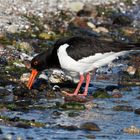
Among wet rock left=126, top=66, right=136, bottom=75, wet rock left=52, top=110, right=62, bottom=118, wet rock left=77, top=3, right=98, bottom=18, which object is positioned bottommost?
wet rock left=52, top=110, right=62, bottom=118

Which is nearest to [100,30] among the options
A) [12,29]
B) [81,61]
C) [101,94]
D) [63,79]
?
[12,29]

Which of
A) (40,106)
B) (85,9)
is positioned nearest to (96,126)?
(40,106)

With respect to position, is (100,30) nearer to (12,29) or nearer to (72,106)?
(12,29)

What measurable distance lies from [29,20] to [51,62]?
21.8 ft

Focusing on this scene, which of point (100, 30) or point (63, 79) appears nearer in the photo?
point (63, 79)

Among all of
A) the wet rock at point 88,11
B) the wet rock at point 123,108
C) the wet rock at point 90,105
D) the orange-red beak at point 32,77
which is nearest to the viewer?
the wet rock at point 123,108

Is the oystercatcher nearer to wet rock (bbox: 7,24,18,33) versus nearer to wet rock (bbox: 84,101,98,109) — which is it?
wet rock (bbox: 84,101,98,109)

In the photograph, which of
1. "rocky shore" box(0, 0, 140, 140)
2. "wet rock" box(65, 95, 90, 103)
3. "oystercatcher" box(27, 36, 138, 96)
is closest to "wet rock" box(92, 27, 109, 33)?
"rocky shore" box(0, 0, 140, 140)

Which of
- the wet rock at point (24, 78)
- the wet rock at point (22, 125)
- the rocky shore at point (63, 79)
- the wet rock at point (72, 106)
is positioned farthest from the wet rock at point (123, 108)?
the wet rock at point (24, 78)

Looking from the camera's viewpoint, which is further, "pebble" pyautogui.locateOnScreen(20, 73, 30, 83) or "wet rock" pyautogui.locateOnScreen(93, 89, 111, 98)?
"pebble" pyautogui.locateOnScreen(20, 73, 30, 83)

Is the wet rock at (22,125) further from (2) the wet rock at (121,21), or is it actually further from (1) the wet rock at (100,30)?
(2) the wet rock at (121,21)

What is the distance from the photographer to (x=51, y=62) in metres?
15.8

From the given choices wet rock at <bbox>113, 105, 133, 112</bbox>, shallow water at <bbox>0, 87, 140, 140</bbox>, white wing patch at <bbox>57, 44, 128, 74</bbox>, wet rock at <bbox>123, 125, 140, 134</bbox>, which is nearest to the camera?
shallow water at <bbox>0, 87, 140, 140</bbox>

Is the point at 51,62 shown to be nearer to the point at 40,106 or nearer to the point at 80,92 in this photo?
the point at 80,92
